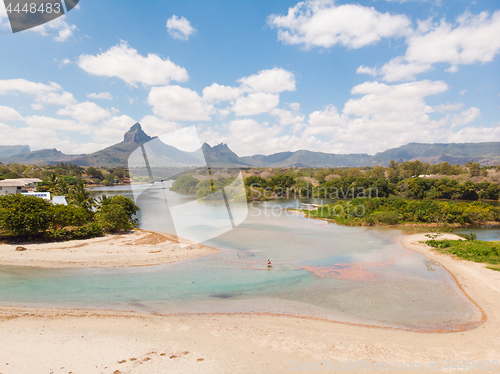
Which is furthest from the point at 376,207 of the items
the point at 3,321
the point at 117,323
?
the point at 3,321

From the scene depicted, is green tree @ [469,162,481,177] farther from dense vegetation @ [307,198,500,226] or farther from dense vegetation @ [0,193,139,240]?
dense vegetation @ [0,193,139,240]

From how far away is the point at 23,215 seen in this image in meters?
22.7

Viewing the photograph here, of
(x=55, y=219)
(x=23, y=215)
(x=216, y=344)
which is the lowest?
(x=216, y=344)

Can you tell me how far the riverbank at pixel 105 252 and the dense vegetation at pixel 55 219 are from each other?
1303 millimetres

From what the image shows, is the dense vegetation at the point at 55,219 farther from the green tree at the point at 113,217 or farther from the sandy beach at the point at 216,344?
the sandy beach at the point at 216,344

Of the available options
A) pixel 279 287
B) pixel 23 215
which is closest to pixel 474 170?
pixel 279 287

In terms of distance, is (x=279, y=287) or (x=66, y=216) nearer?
(x=279, y=287)

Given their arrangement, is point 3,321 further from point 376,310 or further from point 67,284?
point 376,310

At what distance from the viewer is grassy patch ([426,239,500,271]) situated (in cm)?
2111

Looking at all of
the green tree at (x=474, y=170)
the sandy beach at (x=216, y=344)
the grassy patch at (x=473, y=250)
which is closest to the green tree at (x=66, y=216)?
the sandy beach at (x=216, y=344)

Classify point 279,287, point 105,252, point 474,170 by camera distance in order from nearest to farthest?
point 279,287
point 105,252
point 474,170

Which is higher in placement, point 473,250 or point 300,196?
point 300,196

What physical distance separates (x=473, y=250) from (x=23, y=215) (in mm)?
40052

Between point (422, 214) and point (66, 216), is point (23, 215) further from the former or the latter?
point (422, 214)
